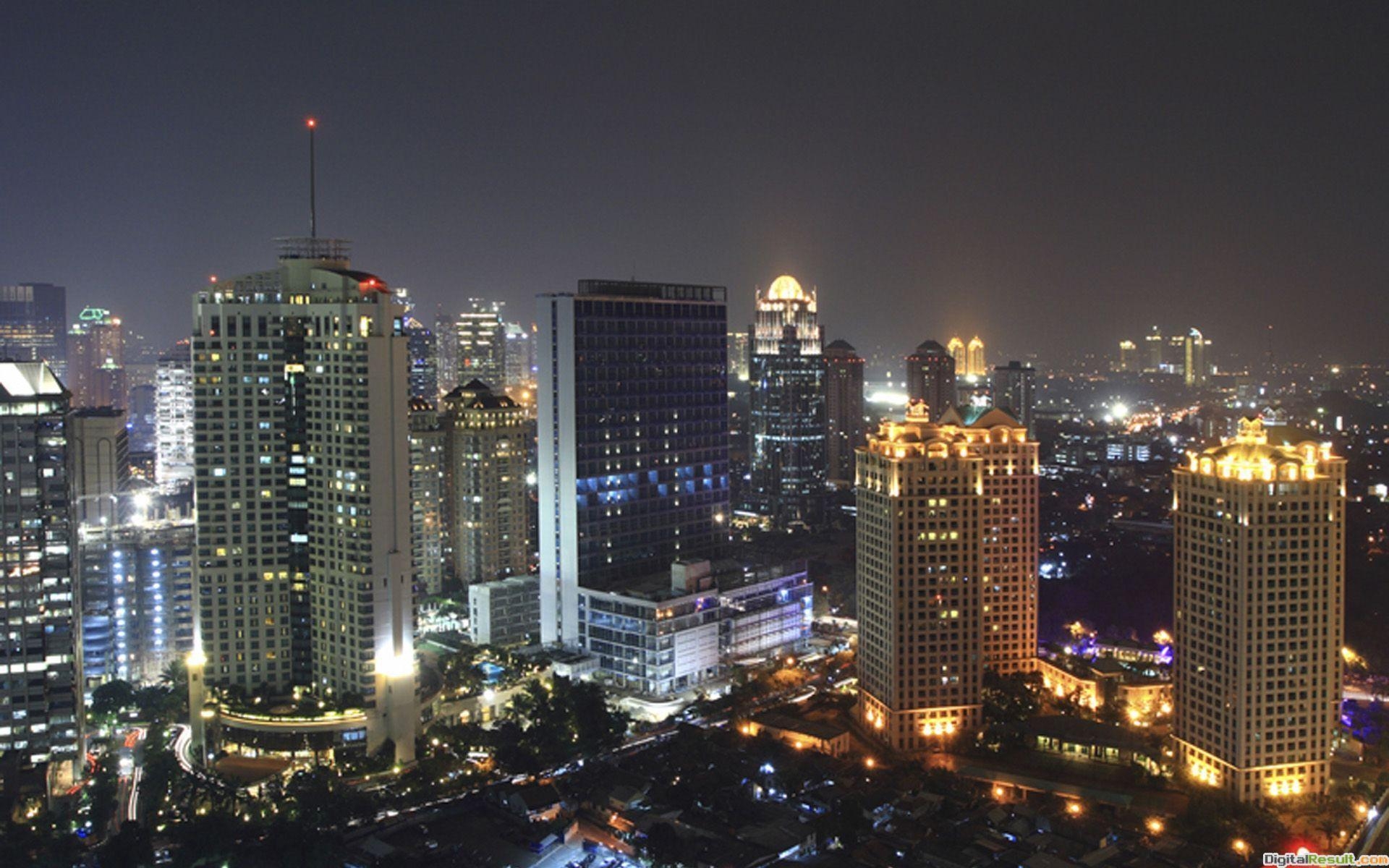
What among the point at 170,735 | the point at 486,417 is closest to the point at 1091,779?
the point at 170,735

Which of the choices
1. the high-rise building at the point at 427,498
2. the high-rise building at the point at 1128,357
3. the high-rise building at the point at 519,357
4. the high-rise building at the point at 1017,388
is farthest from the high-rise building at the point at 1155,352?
the high-rise building at the point at 427,498

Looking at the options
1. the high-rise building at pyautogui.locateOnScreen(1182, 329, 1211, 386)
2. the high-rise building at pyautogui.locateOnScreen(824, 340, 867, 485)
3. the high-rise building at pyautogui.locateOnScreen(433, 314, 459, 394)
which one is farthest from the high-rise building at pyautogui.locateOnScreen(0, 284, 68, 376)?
the high-rise building at pyautogui.locateOnScreen(1182, 329, 1211, 386)

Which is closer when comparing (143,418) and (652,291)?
(652,291)

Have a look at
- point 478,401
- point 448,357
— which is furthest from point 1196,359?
point 478,401

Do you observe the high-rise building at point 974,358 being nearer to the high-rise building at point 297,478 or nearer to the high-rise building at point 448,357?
the high-rise building at point 448,357

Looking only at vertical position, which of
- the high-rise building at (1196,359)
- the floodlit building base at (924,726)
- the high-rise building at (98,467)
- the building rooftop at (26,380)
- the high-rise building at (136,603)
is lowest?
the floodlit building base at (924,726)

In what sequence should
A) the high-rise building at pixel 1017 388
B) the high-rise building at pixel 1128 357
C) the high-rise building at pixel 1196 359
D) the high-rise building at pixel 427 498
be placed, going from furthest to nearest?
1. the high-rise building at pixel 1128 357
2. the high-rise building at pixel 1196 359
3. the high-rise building at pixel 1017 388
4. the high-rise building at pixel 427 498

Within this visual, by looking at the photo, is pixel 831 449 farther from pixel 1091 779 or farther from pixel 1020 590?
pixel 1091 779

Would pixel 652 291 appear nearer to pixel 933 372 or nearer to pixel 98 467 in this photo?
pixel 98 467
